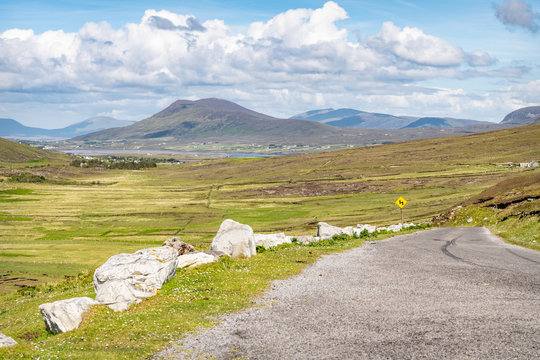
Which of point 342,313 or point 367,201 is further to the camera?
point 367,201

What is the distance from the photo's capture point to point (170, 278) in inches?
957

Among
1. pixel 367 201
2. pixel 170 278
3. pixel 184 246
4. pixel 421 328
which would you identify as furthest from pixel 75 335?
pixel 367 201

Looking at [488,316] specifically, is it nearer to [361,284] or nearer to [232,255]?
[361,284]

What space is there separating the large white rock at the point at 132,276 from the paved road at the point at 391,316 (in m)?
5.42

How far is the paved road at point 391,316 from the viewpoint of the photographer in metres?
14.1

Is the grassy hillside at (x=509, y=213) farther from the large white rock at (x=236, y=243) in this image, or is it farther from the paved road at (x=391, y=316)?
the large white rock at (x=236, y=243)

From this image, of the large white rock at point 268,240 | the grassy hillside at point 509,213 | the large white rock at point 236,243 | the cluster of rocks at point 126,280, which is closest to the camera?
the cluster of rocks at point 126,280

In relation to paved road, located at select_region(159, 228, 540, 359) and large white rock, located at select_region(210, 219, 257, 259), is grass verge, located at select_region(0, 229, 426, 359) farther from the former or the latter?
large white rock, located at select_region(210, 219, 257, 259)

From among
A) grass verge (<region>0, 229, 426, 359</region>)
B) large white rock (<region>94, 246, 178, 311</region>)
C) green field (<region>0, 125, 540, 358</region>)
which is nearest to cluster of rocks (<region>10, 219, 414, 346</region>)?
large white rock (<region>94, 246, 178, 311</region>)

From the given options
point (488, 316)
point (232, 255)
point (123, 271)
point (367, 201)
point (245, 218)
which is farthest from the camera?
point (367, 201)

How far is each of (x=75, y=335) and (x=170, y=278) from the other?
817cm

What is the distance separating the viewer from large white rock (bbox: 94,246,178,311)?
65.5 ft

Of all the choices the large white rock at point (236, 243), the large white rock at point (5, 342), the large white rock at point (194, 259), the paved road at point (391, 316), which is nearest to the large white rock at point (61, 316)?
the large white rock at point (5, 342)

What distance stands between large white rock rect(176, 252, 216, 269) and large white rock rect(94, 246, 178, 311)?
262 centimetres
